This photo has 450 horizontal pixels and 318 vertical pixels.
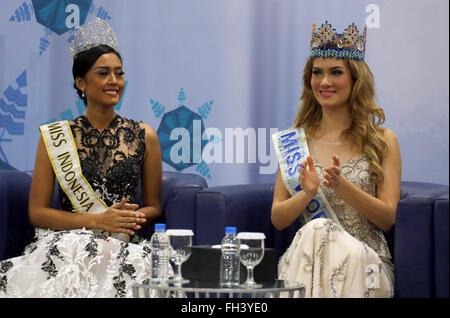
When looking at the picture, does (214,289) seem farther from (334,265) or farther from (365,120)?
(365,120)

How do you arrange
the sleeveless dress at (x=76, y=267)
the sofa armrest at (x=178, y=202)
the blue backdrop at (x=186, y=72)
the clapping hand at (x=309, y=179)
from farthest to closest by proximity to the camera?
the blue backdrop at (x=186, y=72) → the sofa armrest at (x=178, y=202) → the clapping hand at (x=309, y=179) → the sleeveless dress at (x=76, y=267)

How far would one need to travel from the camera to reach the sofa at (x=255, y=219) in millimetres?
2693

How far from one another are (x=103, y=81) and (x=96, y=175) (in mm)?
413

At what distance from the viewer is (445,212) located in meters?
2.66

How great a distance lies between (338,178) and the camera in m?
2.92

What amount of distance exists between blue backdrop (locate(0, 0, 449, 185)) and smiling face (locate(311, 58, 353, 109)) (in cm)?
87

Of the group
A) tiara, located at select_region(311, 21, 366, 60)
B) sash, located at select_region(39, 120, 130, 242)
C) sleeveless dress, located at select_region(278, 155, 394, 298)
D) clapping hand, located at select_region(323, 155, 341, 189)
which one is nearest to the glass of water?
sleeveless dress, located at select_region(278, 155, 394, 298)

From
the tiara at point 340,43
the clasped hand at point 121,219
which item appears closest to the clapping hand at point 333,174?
the tiara at point 340,43

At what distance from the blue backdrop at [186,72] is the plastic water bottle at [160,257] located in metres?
1.68

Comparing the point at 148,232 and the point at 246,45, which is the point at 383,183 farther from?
the point at 246,45

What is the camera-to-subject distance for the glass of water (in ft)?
7.87

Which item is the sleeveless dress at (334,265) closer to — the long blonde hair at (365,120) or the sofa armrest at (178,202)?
the long blonde hair at (365,120)

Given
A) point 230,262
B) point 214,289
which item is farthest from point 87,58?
point 214,289

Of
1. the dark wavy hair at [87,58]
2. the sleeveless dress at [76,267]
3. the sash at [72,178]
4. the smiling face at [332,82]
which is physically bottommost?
the sleeveless dress at [76,267]
